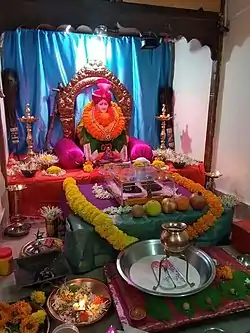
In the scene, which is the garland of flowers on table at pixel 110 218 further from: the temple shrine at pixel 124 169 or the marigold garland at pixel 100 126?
the marigold garland at pixel 100 126

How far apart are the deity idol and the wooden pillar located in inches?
39.0

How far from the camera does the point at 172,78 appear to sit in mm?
4473

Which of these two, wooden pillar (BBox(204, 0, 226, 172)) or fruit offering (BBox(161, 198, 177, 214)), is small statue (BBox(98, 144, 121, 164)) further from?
fruit offering (BBox(161, 198, 177, 214))

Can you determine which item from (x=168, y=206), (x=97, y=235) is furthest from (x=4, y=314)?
(x=168, y=206)

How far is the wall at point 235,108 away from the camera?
3098 millimetres

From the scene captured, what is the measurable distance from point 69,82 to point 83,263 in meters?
2.49

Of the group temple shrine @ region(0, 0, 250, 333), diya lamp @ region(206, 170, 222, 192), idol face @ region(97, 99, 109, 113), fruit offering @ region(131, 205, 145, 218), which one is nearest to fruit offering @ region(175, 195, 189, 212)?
temple shrine @ region(0, 0, 250, 333)

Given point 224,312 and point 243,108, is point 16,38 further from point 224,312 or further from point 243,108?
point 224,312

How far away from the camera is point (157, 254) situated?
1.97 meters

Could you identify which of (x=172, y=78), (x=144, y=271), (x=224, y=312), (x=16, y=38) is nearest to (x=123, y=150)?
(x=172, y=78)

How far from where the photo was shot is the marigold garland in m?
3.79

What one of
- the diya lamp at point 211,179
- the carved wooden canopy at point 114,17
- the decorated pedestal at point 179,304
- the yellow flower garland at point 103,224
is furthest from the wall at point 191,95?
the decorated pedestal at point 179,304

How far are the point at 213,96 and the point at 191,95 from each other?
1.90 ft

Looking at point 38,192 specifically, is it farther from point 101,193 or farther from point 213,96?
point 213,96
